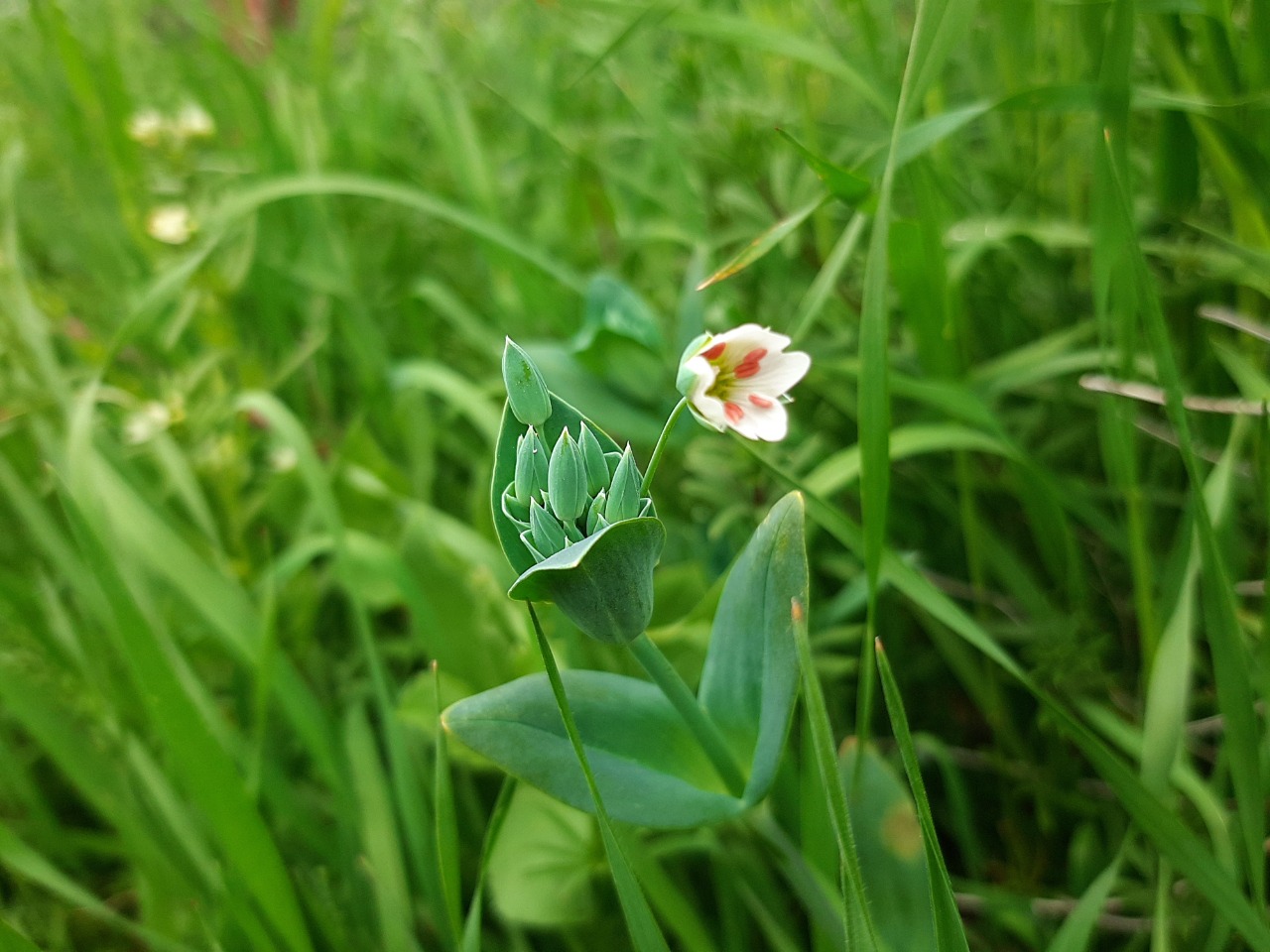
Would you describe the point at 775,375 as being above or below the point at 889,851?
above

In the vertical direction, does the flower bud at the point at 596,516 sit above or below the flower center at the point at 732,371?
below

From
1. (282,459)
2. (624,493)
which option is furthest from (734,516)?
(282,459)

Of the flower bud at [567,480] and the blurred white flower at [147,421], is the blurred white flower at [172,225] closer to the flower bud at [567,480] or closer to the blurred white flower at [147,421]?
the blurred white flower at [147,421]

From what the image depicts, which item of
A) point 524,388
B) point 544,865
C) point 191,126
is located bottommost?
point 544,865

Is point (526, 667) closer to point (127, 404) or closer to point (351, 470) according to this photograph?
point (351, 470)

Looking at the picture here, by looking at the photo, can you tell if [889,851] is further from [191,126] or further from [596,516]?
[191,126]

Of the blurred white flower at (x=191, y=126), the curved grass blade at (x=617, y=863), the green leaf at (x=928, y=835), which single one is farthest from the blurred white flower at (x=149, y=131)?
the green leaf at (x=928, y=835)

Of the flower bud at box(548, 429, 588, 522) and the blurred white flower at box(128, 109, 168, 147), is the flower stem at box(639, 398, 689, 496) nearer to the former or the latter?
the flower bud at box(548, 429, 588, 522)

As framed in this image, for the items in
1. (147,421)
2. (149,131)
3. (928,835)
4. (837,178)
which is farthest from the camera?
(149,131)

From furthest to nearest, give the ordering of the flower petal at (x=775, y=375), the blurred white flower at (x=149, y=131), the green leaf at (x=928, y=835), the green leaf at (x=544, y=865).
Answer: the blurred white flower at (x=149, y=131) < the green leaf at (x=544, y=865) < the flower petal at (x=775, y=375) < the green leaf at (x=928, y=835)

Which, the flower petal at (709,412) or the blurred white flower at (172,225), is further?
the blurred white flower at (172,225)
